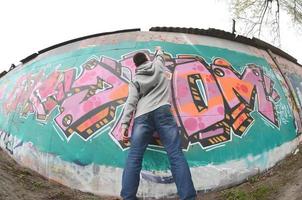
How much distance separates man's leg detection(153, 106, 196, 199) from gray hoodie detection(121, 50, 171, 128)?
185mm

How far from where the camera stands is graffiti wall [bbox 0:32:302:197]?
325 inches

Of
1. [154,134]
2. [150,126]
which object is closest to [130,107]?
[150,126]

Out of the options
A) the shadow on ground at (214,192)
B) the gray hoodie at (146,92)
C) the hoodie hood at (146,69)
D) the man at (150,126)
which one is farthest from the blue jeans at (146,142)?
the shadow on ground at (214,192)

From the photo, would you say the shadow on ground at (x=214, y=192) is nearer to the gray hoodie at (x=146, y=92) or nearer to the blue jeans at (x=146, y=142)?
the blue jeans at (x=146, y=142)

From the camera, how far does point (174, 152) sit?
6684 millimetres

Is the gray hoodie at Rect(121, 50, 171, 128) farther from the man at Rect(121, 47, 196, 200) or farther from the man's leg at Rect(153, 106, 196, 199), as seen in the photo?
the man's leg at Rect(153, 106, 196, 199)

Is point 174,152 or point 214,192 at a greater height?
point 174,152

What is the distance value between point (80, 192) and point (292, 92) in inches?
222

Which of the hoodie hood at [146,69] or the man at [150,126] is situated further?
the hoodie hood at [146,69]

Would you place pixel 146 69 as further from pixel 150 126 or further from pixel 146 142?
pixel 146 142

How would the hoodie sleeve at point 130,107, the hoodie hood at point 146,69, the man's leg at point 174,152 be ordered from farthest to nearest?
the hoodie hood at point 146,69 → the hoodie sleeve at point 130,107 → the man's leg at point 174,152

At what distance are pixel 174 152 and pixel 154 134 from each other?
0.72 meters

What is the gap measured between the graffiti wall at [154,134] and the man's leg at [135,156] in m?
0.69

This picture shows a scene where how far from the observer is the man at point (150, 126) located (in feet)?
21.6
